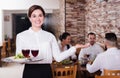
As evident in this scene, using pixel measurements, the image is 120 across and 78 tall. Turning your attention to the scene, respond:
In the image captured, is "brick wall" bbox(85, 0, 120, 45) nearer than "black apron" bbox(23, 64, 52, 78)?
No

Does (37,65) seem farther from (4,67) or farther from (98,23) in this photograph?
(4,67)

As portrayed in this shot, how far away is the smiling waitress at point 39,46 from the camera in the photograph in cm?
219

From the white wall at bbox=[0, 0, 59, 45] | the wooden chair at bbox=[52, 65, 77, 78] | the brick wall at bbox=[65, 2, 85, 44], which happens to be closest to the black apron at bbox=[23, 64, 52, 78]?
the wooden chair at bbox=[52, 65, 77, 78]

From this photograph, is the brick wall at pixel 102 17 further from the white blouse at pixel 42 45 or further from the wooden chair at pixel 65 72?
the white blouse at pixel 42 45

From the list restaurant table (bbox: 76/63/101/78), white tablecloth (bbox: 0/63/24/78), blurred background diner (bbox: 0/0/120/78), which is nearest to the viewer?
restaurant table (bbox: 76/63/101/78)

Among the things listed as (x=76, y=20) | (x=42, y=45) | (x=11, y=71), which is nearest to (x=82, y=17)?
(x=76, y=20)

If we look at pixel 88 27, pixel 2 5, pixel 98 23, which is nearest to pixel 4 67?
pixel 2 5

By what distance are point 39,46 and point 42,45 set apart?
0.03m

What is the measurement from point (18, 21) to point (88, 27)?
927 cm

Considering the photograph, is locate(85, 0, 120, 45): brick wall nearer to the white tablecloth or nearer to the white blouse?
the white tablecloth

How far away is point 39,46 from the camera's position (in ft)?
7.27

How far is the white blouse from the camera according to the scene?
2.21m

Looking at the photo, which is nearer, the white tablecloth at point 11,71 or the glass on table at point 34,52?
the glass on table at point 34,52

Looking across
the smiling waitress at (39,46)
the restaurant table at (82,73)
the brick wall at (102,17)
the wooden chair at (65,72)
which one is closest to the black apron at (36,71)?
the smiling waitress at (39,46)
